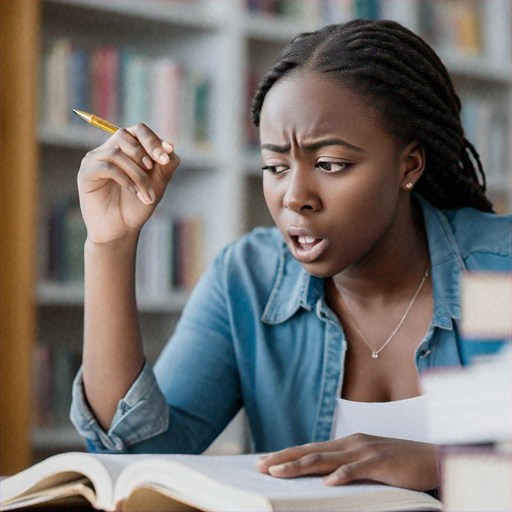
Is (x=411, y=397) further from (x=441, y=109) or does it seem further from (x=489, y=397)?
(x=489, y=397)

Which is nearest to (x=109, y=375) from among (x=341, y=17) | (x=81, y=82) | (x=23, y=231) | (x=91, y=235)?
(x=91, y=235)

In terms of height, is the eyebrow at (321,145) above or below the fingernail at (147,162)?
above

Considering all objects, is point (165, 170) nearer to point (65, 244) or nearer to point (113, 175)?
point (113, 175)

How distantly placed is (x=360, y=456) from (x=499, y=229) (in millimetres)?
587

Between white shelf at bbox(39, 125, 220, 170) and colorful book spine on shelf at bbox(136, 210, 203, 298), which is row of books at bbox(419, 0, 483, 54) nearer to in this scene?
white shelf at bbox(39, 125, 220, 170)

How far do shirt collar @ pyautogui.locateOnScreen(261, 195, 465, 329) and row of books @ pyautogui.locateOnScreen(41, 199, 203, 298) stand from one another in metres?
1.06

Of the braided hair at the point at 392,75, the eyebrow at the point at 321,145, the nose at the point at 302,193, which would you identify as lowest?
the nose at the point at 302,193

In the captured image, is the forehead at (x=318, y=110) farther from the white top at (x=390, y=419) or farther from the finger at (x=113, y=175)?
the white top at (x=390, y=419)

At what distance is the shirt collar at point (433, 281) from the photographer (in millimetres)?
1149

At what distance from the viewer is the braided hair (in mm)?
1030

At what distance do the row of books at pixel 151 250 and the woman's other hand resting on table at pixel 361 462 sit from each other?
153 centimetres

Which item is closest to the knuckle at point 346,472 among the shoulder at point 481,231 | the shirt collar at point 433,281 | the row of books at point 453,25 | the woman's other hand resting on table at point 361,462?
the woman's other hand resting on table at point 361,462

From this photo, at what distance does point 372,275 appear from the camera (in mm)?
1193

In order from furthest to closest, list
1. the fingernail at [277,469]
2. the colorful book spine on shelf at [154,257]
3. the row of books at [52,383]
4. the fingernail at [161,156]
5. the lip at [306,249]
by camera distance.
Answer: the colorful book spine on shelf at [154,257] < the row of books at [52,383] < the lip at [306,249] < the fingernail at [161,156] < the fingernail at [277,469]
